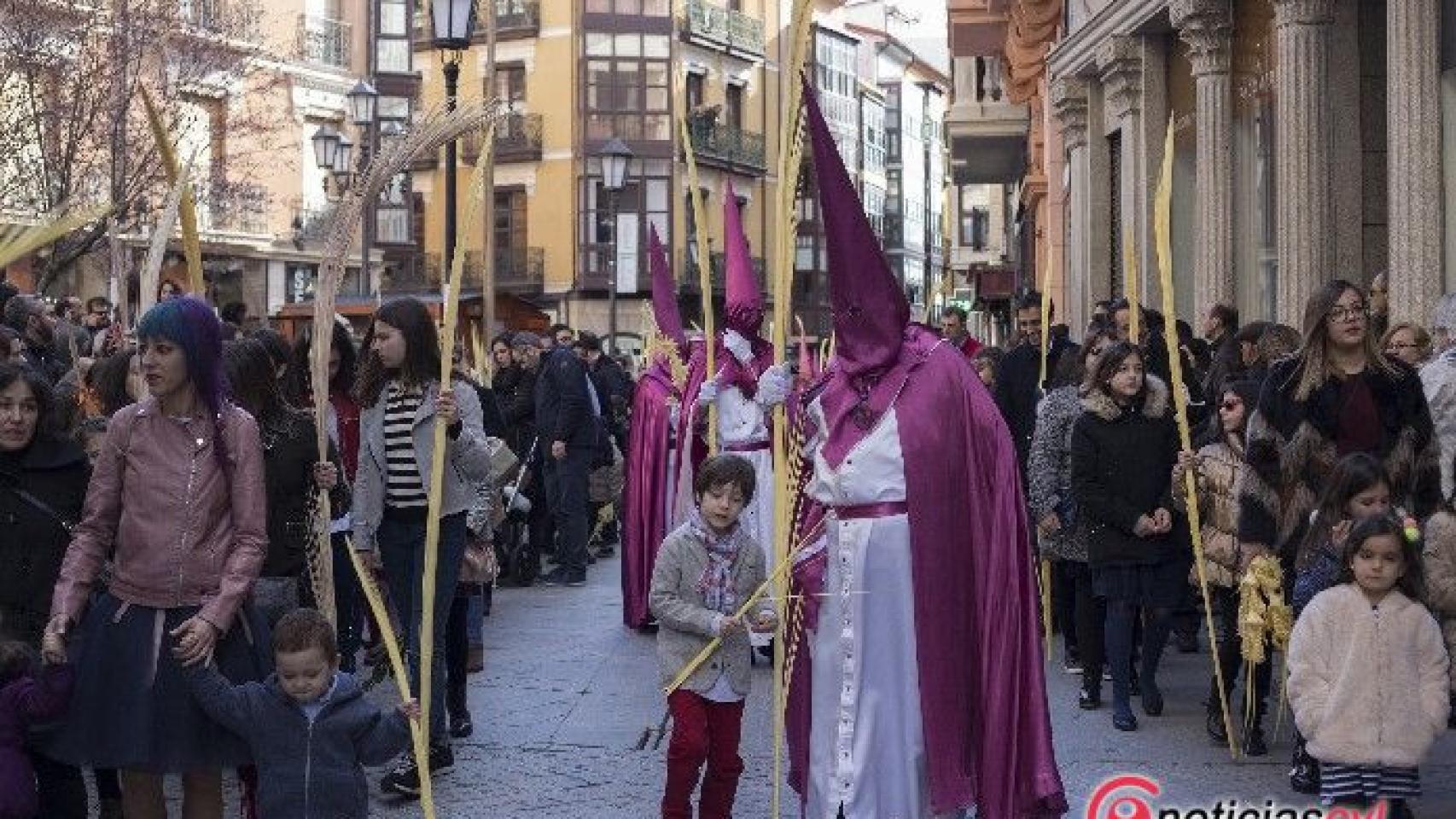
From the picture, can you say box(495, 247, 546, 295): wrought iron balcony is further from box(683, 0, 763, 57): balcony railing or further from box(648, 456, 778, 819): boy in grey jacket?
box(648, 456, 778, 819): boy in grey jacket

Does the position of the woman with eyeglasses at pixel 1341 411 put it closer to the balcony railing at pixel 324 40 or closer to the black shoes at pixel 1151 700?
the black shoes at pixel 1151 700

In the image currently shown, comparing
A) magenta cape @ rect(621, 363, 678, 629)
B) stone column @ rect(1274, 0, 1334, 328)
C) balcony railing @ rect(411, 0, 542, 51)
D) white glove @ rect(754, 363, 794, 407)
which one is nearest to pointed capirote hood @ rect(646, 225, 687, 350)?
magenta cape @ rect(621, 363, 678, 629)

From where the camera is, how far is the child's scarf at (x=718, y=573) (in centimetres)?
778

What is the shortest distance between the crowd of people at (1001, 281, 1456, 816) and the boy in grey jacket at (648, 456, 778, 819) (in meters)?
1.70

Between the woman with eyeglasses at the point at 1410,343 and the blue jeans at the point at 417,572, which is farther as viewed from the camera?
the woman with eyeglasses at the point at 1410,343

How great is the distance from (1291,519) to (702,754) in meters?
2.46

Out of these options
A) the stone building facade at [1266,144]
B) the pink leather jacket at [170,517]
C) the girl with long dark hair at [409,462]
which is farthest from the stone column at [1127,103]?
→ the pink leather jacket at [170,517]

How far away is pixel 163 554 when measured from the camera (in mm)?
6988

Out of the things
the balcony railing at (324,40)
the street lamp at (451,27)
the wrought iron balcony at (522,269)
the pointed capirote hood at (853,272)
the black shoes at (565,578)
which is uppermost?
the balcony railing at (324,40)

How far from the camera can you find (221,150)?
40156 mm

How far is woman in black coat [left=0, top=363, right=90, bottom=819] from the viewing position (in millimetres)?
7438

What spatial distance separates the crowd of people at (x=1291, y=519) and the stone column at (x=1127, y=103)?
845 cm

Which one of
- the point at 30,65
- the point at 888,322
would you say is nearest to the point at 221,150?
the point at 30,65

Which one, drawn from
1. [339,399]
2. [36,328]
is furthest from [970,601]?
[36,328]
